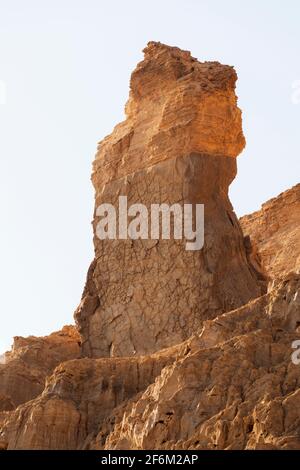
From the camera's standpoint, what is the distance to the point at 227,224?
142 ft

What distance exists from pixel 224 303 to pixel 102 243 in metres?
4.51

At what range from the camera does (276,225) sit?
59531 mm

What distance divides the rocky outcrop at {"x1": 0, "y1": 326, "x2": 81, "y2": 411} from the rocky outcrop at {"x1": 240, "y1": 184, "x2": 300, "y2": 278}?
40.9 feet

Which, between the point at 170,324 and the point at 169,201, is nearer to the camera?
the point at 170,324

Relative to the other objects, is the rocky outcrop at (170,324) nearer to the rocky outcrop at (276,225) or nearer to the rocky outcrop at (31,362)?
the rocky outcrop at (31,362)

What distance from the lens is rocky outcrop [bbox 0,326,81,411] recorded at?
41469 mm

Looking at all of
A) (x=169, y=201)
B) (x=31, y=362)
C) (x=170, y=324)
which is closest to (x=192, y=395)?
(x=170, y=324)

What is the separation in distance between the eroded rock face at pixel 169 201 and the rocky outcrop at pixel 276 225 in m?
11.1

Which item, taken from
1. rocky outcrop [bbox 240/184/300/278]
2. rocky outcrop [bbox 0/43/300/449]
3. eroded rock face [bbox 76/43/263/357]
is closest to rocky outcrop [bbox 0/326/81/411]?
rocky outcrop [bbox 0/43/300/449]

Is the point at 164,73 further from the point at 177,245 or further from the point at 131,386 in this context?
the point at 131,386

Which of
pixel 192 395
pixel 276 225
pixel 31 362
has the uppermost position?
pixel 276 225

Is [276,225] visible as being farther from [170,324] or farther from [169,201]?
[170,324]

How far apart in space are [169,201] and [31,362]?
17.2 ft

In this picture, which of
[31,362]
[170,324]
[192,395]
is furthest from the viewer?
[31,362]
